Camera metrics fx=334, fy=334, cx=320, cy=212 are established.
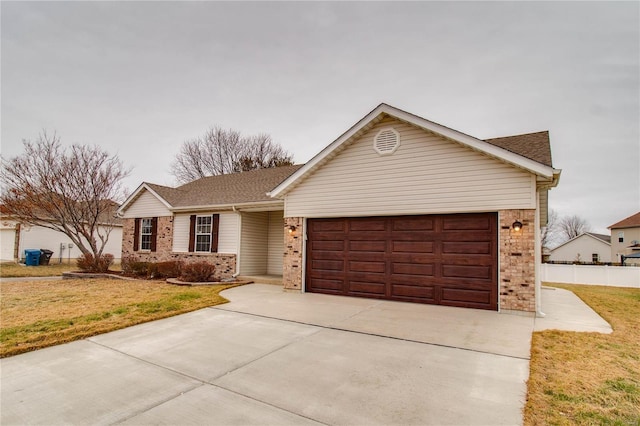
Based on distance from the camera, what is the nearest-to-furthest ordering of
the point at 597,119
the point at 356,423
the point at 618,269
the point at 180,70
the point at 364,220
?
the point at 356,423
the point at 364,220
the point at 180,70
the point at 618,269
the point at 597,119

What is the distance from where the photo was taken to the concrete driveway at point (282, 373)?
11.0ft

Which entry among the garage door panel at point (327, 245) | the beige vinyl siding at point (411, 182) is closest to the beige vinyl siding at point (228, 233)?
the beige vinyl siding at point (411, 182)

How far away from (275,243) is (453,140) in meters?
8.97

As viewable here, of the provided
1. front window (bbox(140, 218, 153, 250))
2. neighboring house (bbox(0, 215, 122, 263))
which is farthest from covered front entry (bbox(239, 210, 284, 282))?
neighboring house (bbox(0, 215, 122, 263))

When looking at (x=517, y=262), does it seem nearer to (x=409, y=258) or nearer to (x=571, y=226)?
(x=409, y=258)

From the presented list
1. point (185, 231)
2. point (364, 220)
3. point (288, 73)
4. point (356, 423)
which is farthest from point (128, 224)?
point (356, 423)

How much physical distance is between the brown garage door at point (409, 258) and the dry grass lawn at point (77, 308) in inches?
134

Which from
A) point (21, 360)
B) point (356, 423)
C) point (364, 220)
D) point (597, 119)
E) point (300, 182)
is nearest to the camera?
point (356, 423)

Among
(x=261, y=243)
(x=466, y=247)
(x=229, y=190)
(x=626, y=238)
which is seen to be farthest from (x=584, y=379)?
(x=626, y=238)

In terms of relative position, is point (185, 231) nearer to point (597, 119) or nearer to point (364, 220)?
point (364, 220)

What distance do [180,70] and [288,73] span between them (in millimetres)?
4895

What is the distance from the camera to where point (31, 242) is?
74.4 feet

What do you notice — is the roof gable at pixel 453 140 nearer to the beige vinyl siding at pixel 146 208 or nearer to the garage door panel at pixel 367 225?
the garage door panel at pixel 367 225

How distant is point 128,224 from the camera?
17938 mm
